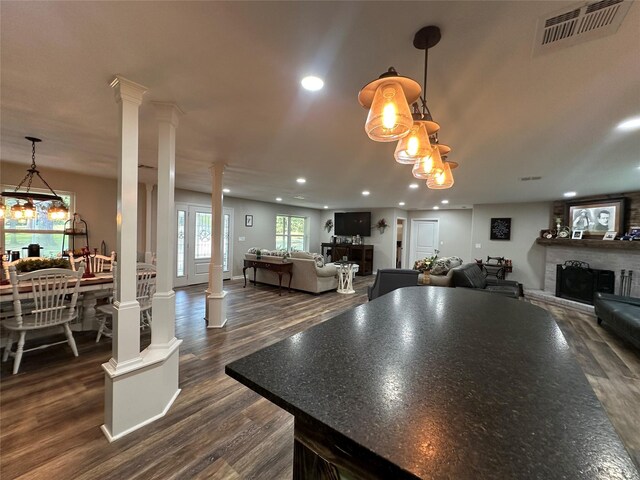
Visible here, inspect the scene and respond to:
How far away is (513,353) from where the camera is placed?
1.06 m

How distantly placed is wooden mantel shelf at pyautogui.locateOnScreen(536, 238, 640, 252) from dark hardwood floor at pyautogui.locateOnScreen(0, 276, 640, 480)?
2.51m

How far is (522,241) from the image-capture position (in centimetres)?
688

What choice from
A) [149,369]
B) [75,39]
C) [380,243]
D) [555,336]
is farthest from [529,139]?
[380,243]

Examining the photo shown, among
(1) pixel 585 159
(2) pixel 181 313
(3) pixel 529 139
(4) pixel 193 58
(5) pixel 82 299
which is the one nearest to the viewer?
(4) pixel 193 58

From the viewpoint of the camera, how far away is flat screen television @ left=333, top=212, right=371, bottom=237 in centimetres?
930

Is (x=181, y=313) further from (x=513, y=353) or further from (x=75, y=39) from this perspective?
(x=513, y=353)

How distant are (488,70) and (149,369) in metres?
2.94

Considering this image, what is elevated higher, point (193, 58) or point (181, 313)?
point (193, 58)

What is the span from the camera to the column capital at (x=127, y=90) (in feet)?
5.71

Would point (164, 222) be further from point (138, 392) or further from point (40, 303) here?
point (40, 303)

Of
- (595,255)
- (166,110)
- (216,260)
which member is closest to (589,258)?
(595,255)

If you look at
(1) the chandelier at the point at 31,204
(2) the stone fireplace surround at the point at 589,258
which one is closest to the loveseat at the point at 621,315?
(2) the stone fireplace surround at the point at 589,258

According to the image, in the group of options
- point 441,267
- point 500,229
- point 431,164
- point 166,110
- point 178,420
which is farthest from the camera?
point 500,229

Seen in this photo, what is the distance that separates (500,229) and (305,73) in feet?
24.5
